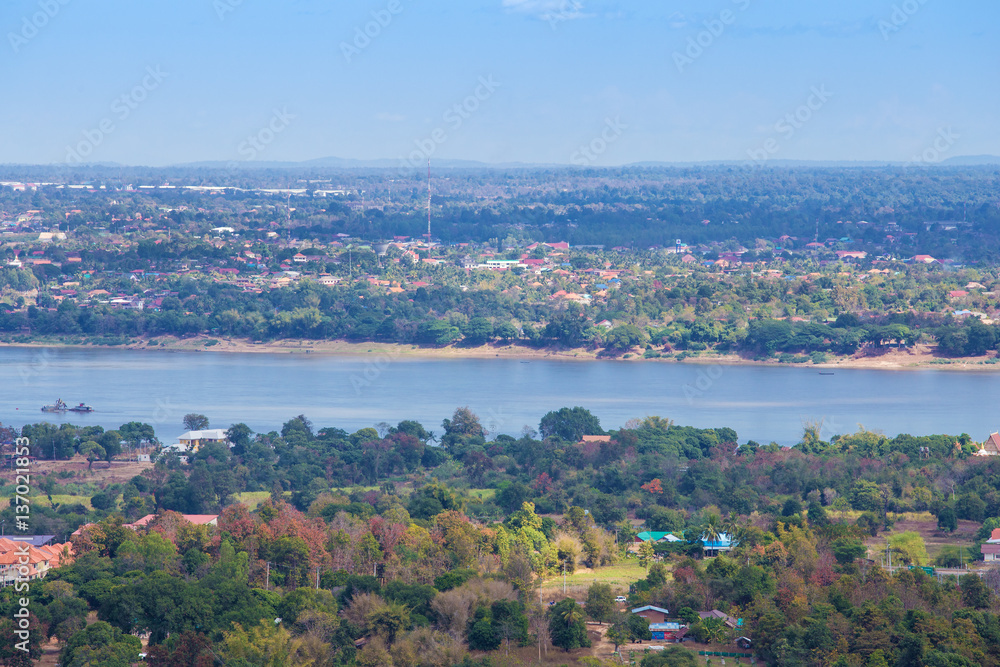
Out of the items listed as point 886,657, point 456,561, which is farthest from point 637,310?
point 886,657

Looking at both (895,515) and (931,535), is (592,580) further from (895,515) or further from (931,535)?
(895,515)

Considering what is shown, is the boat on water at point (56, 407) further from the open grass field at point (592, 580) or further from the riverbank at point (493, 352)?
the open grass field at point (592, 580)

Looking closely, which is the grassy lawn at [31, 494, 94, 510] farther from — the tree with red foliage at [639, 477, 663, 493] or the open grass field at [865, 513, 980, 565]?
the open grass field at [865, 513, 980, 565]

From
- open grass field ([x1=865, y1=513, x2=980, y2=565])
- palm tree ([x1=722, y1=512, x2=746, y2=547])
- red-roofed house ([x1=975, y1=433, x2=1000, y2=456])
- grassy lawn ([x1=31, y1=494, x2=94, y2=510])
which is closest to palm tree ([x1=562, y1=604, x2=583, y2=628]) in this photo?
palm tree ([x1=722, y1=512, x2=746, y2=547])

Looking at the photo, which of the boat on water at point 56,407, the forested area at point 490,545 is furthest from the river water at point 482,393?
the forested area at point 490,545

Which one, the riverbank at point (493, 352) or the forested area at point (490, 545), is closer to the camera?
the forested area at point (490, 545)
